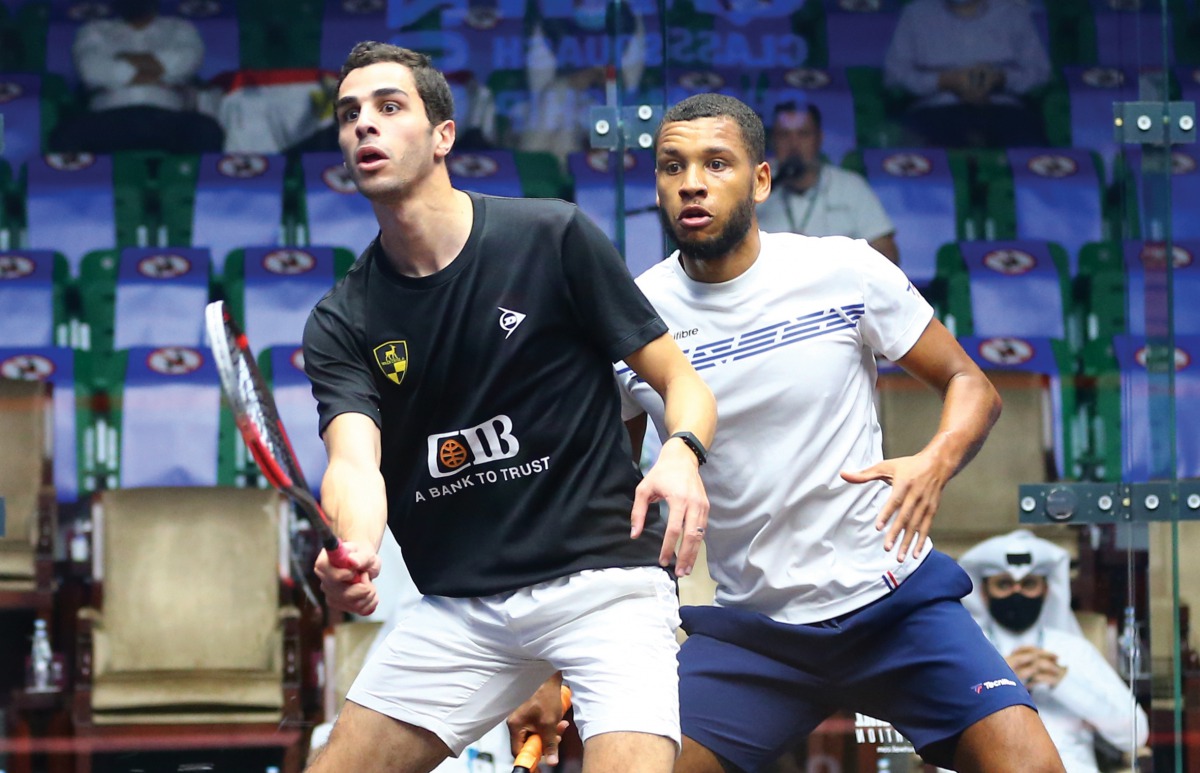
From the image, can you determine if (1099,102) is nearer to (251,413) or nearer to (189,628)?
(251,413)

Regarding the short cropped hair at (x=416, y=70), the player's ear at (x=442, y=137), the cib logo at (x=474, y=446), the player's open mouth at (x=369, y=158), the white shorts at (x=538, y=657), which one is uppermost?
the short cropped hair at (x=416, y=70)

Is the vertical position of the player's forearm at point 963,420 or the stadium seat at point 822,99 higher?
the stadium seat at point 822,99

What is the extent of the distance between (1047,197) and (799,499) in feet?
6.28

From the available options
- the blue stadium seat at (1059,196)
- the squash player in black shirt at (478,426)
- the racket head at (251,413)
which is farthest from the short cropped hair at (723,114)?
the blue stadium seat at (1059,196)

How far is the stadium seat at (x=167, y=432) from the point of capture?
4.46 meters

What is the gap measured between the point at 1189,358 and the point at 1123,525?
2.34 feet

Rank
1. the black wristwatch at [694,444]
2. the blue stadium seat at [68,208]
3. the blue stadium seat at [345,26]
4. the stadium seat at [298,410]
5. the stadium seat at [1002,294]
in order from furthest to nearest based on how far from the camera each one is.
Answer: the blue stadium seat at [68,208] < the blue stadium seat at [345,26] < the stadium seat at [298,410] < the stadium seat at [1002,294] < the black wristwatch at [694,444]

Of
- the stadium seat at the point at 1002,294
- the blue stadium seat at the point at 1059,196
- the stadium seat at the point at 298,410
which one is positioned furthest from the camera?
the stadium seat at the point at 298,410

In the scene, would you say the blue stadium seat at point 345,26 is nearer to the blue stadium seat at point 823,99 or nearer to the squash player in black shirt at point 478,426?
the blue stadium seat at point 823,99

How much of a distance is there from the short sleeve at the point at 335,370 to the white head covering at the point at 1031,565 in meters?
1.65

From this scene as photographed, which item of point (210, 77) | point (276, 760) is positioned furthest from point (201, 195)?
point (276, 760)

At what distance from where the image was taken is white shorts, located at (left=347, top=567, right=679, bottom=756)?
2350 millimetres

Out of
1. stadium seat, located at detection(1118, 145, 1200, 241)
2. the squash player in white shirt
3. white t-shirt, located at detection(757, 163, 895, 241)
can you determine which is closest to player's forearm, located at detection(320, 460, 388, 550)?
the squash player in white shirt

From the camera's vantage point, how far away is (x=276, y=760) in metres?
3.91
